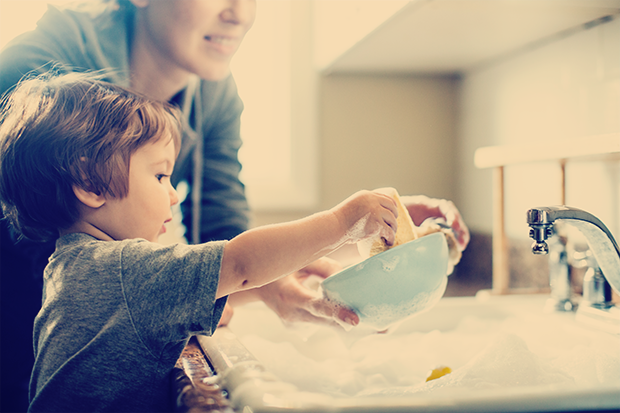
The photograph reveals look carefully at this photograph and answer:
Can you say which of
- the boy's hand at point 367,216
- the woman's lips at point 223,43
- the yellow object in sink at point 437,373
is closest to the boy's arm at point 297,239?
the boy's hand at point 367,216

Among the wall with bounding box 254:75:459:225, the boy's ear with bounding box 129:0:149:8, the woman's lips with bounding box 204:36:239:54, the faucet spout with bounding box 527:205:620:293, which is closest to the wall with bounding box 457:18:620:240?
the wall with bounding box 254:75:459:225

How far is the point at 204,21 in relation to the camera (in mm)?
856

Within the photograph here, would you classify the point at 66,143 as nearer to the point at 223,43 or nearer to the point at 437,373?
the point at 223,43

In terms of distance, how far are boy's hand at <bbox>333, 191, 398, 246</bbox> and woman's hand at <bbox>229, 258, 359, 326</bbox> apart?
0.10 metres

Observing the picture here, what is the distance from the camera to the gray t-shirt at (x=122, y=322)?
1.56 feet

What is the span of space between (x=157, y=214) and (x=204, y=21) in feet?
1.38

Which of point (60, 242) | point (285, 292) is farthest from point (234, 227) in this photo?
point (60, 242)

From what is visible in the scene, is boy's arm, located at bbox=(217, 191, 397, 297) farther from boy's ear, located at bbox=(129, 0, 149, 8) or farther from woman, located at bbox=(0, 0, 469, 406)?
boy's ear, located at bbox=(129, 0, 149, 8)

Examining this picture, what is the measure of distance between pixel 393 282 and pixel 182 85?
0.66 m

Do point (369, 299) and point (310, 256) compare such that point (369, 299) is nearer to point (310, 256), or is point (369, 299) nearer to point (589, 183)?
point (310, 256)

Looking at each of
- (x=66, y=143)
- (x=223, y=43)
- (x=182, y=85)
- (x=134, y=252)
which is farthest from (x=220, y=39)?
(x=134, y=252)

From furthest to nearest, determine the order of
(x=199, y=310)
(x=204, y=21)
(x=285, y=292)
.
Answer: (x=204, y=21), (x=285, y=292), (x=199, y=310)

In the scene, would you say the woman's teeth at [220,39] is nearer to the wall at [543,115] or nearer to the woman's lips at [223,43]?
the woman's lips at [223,43]

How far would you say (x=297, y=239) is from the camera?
1.63 ft
